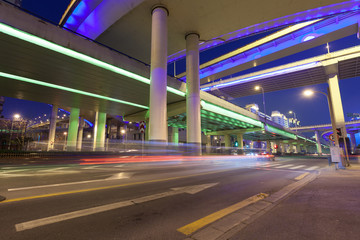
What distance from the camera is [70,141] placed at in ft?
120

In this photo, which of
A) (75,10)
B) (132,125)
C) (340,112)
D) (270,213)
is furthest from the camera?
(132,125)

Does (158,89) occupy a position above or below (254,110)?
below

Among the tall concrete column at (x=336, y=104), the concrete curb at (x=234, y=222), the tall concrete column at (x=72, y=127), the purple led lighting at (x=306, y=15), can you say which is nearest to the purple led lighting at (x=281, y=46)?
the purple led lighting at (x=306, y=15)

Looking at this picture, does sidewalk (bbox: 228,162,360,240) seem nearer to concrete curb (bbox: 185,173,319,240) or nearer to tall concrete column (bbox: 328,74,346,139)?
concrete curb (bbox: 185,173,319,240)

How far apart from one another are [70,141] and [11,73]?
21841mm

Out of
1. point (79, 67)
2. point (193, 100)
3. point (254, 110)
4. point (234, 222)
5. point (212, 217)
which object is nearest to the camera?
point (234, 222)

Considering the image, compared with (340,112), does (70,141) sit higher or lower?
lower

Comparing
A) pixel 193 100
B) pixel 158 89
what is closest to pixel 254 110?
pixel 193 100

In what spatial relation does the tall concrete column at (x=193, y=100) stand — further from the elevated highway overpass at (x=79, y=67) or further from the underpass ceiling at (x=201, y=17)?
the underpass ceiling at (x=201, y=17)

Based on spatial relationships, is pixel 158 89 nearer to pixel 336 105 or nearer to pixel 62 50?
pixel 62 50

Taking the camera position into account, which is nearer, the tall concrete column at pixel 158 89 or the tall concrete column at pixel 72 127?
the tall concrete column at pixel 158 89

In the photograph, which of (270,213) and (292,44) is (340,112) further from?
→ (270,213)

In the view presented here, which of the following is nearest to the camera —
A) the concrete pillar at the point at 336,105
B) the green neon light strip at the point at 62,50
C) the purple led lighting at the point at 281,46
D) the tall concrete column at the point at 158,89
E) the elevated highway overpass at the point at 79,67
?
the green neon light strip at the point at 62,50

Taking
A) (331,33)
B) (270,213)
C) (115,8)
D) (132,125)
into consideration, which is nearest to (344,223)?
(270,213)
